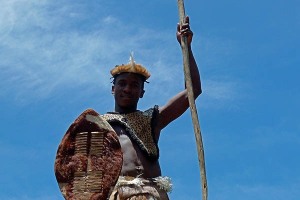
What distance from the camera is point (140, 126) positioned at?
8.66 meters

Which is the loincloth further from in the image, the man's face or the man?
the man's face

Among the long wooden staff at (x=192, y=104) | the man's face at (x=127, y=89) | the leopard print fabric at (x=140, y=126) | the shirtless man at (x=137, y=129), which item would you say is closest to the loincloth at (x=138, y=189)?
the shirtless man at (x=137, y=129)

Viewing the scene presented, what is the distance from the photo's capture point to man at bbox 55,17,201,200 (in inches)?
299

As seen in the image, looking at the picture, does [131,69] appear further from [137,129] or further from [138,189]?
[138,189]

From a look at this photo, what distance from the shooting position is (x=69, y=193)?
754 cm

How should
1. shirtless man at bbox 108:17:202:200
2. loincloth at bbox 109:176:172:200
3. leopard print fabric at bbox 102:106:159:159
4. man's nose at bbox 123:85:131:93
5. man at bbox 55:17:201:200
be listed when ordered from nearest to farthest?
man at bbox 55:17:201:200 → loincloth at bbox 109:176:172:200 → shirtless man at bbox 108:17:202:200 → leopard print fabric at bbox 102:106:159:159 → man's nose at bbox 123:85:131:93

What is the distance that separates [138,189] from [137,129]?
70cm

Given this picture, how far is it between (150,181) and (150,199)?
0.20 metres

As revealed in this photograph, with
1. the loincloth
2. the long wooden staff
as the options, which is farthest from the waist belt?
the long wooden staff

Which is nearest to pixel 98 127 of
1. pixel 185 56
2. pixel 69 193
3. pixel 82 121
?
pixel 82 121

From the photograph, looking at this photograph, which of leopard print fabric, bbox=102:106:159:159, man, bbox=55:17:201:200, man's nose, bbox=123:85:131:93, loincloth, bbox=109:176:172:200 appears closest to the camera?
man, bbox=55:17:201:200

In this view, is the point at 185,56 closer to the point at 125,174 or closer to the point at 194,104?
the point at 194,104

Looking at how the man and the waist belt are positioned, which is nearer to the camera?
the man

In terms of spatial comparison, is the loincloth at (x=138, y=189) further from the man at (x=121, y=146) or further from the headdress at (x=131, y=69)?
the headdress at (x=131, y=69)
